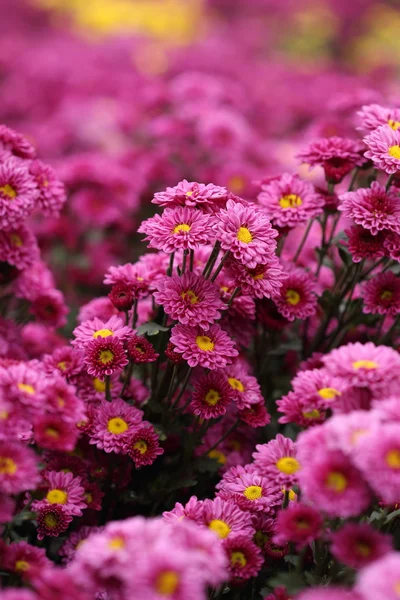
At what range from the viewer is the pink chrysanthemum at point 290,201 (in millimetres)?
1688

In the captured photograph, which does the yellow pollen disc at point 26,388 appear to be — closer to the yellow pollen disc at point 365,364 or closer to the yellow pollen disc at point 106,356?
the yellow pollen disc at point 106,356

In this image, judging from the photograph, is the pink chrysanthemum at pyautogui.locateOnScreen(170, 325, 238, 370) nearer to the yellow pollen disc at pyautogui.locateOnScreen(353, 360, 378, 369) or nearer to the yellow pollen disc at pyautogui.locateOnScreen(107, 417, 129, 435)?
the yellow pollen disc at pyautogui.locateOnScreen(107, 417, 129, 435)

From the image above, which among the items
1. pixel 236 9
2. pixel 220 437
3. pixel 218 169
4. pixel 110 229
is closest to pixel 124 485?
pixel 220 437

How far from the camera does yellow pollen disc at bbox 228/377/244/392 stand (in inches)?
62.9

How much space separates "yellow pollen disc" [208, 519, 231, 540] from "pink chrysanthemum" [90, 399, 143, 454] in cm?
27

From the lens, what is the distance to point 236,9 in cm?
824

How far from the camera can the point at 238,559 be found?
1322 millimetres

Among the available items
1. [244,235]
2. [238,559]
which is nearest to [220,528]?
[238,559]

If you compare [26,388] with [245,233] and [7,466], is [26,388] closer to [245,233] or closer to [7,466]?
[7,466]

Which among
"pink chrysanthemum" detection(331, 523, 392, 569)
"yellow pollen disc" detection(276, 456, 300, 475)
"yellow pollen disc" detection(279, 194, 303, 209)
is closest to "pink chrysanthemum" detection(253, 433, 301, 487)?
"yellow pollen disc" detection(276, 456, 300, 475)

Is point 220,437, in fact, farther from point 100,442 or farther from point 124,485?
point 100,442

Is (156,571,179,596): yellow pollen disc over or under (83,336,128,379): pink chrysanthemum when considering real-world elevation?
under

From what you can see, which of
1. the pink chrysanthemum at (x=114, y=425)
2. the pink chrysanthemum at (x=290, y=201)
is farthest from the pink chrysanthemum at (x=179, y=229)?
the pink chrysanthemum at (x=114, y=425)

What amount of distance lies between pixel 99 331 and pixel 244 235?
406 mm
